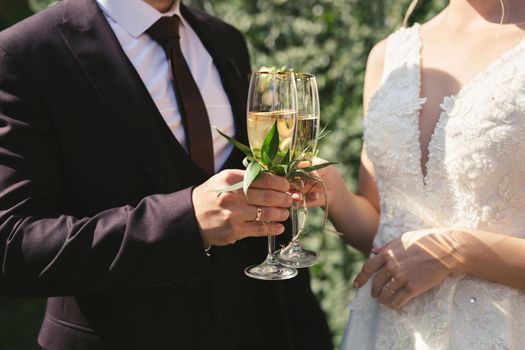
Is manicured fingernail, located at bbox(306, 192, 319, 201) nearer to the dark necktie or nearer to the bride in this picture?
the bride

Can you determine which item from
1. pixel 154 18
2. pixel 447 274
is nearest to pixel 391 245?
pixel 447 274

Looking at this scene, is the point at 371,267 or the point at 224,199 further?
the point at 371,267

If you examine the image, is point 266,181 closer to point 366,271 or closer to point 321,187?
point 321,187

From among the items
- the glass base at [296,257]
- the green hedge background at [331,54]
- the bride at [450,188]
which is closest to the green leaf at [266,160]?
the glass base at [296,257]

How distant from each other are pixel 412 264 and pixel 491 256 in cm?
27

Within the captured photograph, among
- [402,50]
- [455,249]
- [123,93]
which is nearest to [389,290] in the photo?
[455,249]

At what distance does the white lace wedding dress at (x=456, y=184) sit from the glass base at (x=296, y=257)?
40 cm

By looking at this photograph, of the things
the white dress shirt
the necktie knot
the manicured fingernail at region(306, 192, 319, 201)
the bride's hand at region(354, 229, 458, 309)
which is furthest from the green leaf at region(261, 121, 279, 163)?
the necktie knot

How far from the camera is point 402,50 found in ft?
9.52

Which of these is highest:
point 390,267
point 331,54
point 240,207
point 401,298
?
point 331,54

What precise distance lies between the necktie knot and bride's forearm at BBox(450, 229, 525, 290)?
1.30m

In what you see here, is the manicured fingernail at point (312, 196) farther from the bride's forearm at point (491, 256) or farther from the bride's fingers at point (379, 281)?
the bride's forearm at point (491, 256)

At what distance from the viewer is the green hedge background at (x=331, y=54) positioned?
438 cm

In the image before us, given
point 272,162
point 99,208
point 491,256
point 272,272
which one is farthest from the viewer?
point 99,208
